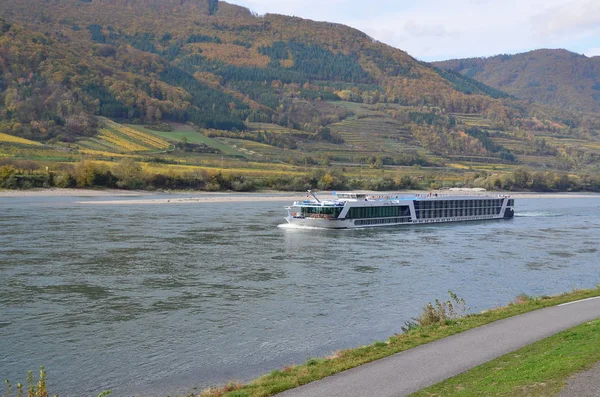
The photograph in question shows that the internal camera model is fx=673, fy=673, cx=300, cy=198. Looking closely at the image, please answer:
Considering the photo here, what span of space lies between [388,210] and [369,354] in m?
54.1

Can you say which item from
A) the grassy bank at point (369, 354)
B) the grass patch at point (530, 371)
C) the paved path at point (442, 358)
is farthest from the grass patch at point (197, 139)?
the grass patch at point (530, 371)

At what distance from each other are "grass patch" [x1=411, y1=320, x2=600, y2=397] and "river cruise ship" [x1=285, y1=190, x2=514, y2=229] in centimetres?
4762

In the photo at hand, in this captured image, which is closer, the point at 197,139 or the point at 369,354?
the point at 369,354

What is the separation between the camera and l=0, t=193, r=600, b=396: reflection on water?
65.1 feet

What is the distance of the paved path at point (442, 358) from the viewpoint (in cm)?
1311

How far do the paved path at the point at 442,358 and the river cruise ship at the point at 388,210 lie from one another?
43528 mm

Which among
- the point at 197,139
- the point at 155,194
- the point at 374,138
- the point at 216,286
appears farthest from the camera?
the point at 374,138

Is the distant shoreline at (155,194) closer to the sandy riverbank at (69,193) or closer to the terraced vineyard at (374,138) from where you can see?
the sandy riverbank at (69,193)

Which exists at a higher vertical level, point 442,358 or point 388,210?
point 442,358

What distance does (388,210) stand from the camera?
7006 cm

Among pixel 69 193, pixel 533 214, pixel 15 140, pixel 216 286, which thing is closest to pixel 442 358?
pixel 216 286

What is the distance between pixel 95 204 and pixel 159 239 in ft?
105

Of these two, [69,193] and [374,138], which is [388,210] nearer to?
[69,193]

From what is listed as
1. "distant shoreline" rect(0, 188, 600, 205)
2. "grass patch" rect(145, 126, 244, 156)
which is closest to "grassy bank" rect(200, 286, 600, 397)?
"distant shoreline" rect(0, 188, 600, 205)
